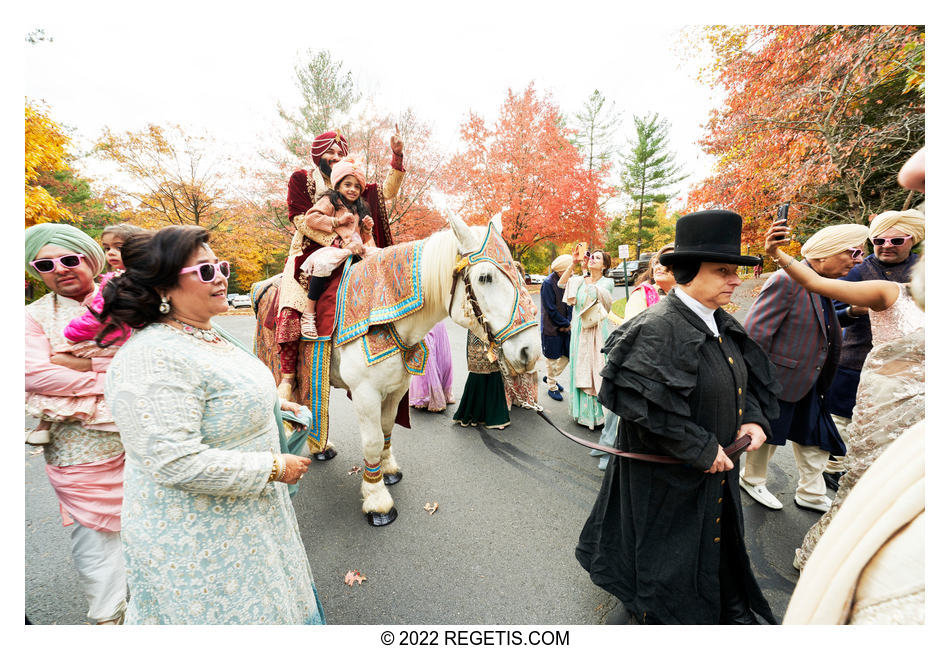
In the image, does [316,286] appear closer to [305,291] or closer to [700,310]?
[305,291]

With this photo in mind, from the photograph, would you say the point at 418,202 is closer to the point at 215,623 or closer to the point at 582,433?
the point at 582,433

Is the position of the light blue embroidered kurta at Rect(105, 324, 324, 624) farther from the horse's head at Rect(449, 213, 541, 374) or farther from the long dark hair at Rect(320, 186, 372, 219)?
the long dark hair at Rect(320, 186, 372, 219)

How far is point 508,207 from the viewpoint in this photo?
41.1 ft

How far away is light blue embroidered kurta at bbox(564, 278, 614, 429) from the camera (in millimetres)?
4096

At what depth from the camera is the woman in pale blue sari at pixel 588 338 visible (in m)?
4.10

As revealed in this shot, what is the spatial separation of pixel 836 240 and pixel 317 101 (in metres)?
13.4

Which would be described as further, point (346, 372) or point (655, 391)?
point (346, 372)

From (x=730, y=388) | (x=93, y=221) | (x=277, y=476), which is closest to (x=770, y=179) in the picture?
(x=730, y=388)

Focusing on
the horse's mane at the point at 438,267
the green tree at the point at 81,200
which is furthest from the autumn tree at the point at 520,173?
the green tree at the point at 81,200

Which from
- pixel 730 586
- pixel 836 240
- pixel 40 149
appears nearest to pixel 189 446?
pixel 730 586

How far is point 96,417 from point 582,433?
14.2 ft

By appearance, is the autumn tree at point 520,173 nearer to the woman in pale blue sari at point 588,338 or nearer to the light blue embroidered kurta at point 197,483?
the woman in pale blue sari at point 588,338

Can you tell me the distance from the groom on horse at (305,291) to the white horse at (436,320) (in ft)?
0.72

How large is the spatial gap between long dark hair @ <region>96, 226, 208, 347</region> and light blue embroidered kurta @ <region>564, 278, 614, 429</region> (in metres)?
3.83
